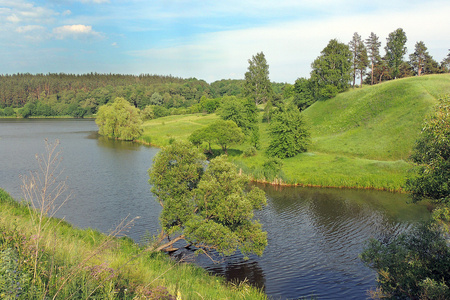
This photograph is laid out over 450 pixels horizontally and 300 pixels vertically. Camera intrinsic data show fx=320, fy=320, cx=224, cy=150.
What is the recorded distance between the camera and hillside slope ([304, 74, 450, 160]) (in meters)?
53.9

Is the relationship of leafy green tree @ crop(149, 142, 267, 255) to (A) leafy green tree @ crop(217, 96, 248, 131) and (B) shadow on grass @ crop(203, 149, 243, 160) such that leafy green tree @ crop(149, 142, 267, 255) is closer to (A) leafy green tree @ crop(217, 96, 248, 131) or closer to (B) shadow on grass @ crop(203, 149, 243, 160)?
(B) shadow on grass @ crop(203, 149, 243, 160)

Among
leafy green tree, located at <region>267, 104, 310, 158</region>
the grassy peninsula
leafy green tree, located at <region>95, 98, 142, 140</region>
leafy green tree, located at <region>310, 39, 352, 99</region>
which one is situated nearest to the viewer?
the grassy peninsula

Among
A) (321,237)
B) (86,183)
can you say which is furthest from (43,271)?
(86,183)

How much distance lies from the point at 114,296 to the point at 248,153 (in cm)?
4951

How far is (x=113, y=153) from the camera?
2621 inches

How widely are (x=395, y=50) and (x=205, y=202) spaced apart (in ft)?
294

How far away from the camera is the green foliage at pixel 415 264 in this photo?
14.1m

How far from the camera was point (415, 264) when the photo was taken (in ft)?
47.2

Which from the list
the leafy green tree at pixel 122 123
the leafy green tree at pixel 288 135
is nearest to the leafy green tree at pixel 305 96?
the leafy green tree at pixel 288 135

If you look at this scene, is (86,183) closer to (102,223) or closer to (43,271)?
(102,223)

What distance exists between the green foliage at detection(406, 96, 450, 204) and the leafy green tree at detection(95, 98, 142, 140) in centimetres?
7703

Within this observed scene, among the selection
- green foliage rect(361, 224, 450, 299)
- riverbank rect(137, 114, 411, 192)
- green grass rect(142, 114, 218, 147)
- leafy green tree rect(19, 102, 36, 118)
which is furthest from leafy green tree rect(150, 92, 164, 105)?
green foliage rect(361, 224, 450, 299)

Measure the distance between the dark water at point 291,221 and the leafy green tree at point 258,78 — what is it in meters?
55.2

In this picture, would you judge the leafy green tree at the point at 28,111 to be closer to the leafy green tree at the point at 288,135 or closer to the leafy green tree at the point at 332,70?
the leafy green tree at the point at 332,70
